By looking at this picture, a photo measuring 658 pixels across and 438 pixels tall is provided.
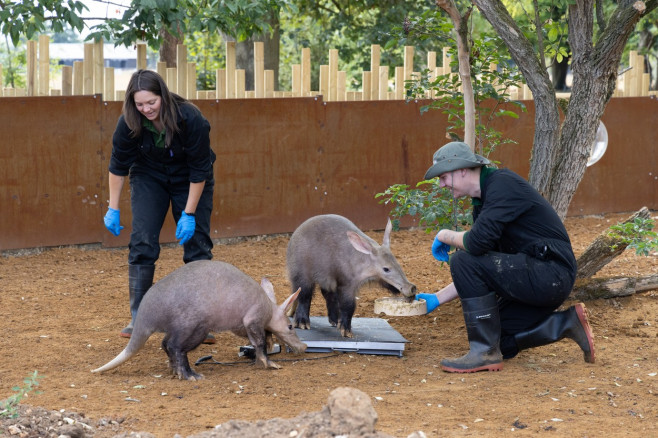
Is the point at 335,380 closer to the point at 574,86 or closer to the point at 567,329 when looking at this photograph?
the point at 567,329

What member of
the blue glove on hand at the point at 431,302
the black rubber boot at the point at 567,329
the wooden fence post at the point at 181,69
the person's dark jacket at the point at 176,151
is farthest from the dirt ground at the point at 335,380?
the wooden fence post at the point at 181,69

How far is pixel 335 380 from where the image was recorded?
5.47 metres

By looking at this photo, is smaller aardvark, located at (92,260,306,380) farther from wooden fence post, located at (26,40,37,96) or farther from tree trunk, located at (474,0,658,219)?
wooden fence post, located at (26,40,37,96)

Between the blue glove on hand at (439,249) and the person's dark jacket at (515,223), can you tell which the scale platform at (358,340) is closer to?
the blue glove on hand at (439,249)

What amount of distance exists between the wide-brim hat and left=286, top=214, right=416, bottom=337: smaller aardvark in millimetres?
961

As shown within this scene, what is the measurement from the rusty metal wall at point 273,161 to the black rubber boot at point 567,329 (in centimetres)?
545

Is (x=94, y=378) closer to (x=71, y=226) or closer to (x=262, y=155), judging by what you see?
(x=71, y=226)

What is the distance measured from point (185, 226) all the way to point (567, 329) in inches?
114

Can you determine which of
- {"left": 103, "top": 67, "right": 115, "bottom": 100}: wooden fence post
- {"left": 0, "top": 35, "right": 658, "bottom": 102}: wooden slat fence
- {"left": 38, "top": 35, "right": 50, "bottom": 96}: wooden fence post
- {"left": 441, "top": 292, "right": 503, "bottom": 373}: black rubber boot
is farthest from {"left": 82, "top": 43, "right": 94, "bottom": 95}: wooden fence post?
{"left": 441, "top": 292, "right": 503, "bottom": 373}: black rubber boot

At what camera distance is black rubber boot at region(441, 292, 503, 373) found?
5.66 meters

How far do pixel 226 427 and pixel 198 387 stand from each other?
1.59 meters

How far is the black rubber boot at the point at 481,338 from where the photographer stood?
5.66 meters

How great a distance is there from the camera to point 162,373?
565cm

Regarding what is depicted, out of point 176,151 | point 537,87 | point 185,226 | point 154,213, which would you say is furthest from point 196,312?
point 537,87
